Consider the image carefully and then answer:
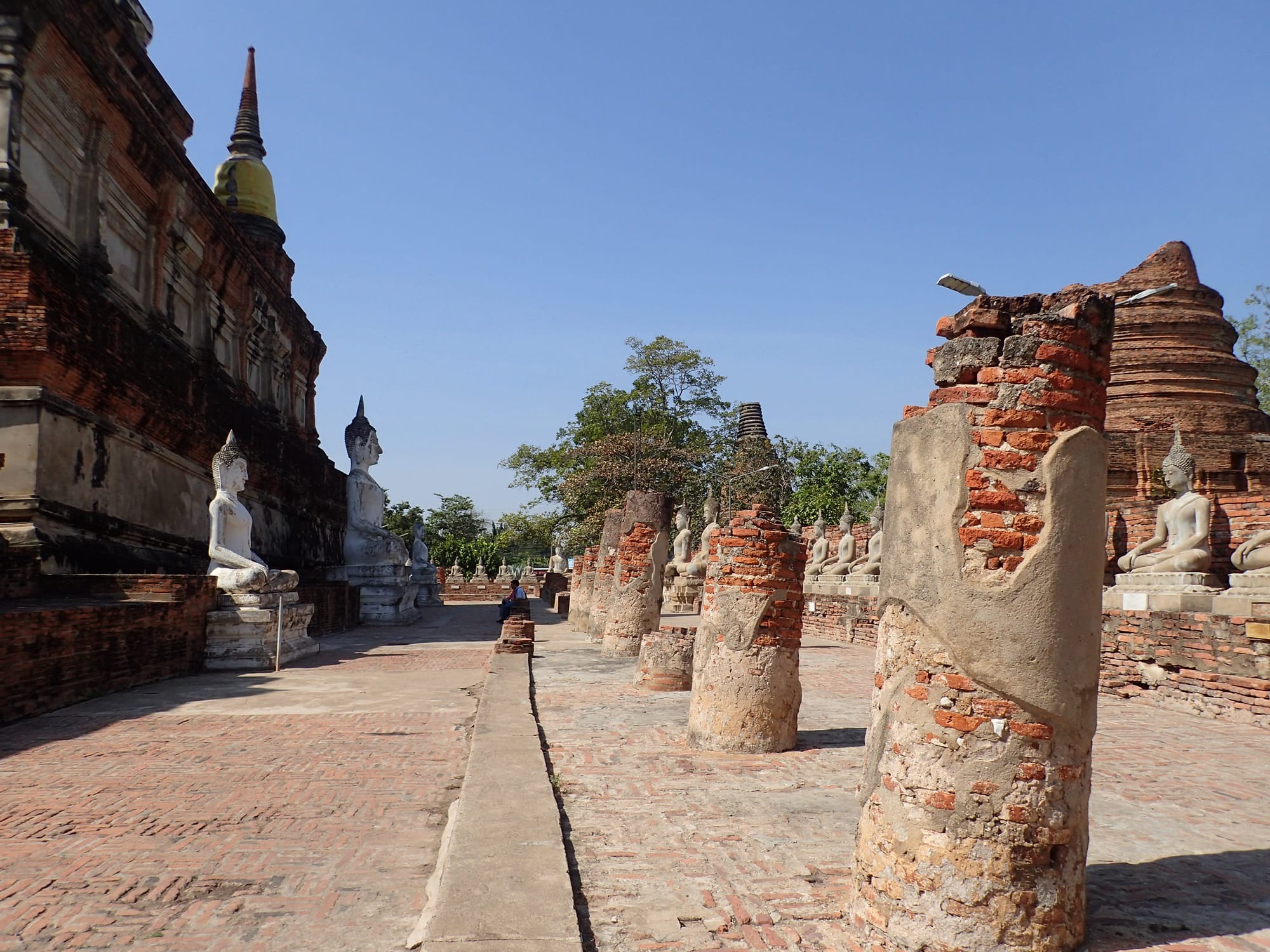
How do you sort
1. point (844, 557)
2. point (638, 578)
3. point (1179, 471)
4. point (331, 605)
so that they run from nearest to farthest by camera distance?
1. point (1179, 471)
2. point (638, 578)
3. point (331, 605)
4. point (844, 557)

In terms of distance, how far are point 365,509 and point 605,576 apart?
23.4 feet

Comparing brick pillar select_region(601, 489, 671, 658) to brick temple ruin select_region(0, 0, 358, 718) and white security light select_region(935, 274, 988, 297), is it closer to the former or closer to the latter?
brick temple ruin select_region(0, 0, 358, 718)

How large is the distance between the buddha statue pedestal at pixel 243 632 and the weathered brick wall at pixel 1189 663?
867 centimetres

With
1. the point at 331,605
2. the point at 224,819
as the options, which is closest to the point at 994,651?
the point at 224,819

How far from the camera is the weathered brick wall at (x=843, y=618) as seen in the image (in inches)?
640

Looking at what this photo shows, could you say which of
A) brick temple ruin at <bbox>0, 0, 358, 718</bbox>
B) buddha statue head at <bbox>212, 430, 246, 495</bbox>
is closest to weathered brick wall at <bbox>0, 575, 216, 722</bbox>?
brick temple ruin at <bbox>0, 0, 358, 718</bbox>

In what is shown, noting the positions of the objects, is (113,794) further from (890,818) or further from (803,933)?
(890,818)

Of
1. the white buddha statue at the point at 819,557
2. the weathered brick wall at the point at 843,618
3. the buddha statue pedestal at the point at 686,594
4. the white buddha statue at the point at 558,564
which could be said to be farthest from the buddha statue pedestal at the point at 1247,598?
the white buddha statue at the point at 558,564

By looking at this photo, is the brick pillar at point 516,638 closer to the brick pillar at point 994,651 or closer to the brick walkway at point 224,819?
the brick walkway at point 224,819

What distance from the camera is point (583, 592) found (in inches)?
747

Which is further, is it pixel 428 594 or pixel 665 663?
pixel 428 594

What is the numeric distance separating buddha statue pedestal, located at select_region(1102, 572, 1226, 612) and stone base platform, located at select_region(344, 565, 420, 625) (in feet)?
44.7

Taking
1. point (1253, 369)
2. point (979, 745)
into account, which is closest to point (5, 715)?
point (979, 745)

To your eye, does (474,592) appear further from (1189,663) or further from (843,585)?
(1189,663)
